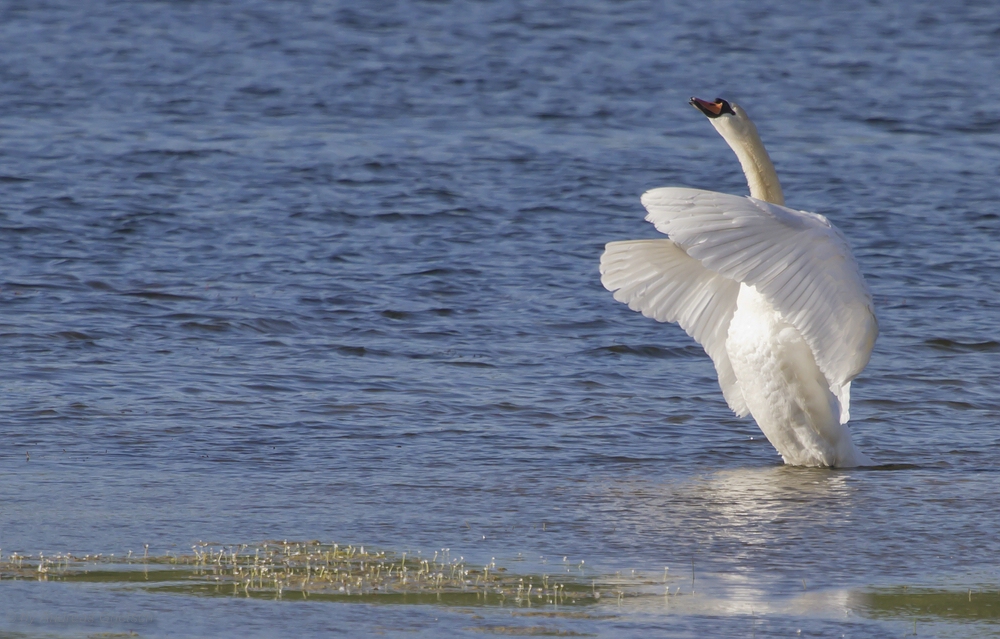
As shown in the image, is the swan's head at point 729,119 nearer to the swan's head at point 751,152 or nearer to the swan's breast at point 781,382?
the swan's head at point 751,152

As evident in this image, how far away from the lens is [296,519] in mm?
6477

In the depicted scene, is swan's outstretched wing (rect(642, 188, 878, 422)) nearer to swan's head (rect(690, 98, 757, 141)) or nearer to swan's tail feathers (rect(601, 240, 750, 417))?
swan's tail feathers (rect(601, 240, 750, 417))

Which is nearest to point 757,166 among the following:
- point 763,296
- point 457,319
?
point 763,296

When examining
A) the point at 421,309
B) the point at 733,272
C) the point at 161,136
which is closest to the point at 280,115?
the point at 161,136

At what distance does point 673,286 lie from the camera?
26.7 feet

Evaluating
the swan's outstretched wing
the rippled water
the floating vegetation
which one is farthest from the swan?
the floating vegetation

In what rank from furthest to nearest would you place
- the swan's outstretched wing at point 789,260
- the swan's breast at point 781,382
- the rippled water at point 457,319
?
the swan's breast at point 781,382
the swan's outstretched wing at point 789,260
the rippled water at point 457,319

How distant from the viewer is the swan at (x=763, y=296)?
6.80m

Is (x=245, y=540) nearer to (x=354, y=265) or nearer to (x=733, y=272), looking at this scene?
(x=733, y=272)

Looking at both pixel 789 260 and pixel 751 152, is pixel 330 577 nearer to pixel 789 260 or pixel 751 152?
pixel 789 260

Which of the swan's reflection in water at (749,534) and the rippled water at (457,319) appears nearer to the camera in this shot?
the swan's reflection in water at (749,534)

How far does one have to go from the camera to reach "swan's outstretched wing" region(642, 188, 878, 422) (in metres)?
6.74

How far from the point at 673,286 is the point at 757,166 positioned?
Answer: 0.72 meters

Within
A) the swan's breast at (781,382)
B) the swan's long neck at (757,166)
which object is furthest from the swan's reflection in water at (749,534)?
the swan's long neck at (757,166)
